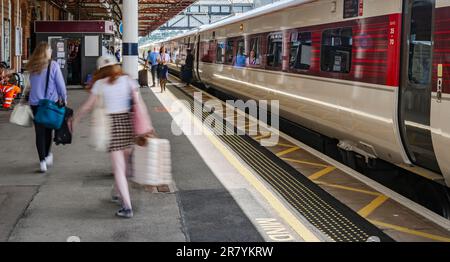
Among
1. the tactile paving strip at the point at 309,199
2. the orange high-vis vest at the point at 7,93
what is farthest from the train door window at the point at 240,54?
the orange high-vis vest at the point at 7,93

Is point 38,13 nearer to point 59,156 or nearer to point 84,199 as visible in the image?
point 59,156

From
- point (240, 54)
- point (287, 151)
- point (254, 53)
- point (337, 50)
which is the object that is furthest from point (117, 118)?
point (240, 54)

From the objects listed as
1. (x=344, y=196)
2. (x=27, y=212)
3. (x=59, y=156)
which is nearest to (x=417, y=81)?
(x=344, y=196)

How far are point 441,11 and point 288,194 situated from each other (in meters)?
2.59

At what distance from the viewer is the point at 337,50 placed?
8.45 meters

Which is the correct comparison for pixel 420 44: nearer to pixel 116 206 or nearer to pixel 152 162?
pixel 152 162

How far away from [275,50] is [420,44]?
229 inches

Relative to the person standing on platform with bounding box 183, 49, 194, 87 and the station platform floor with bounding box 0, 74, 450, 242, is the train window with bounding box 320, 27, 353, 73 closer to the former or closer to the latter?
the station platform floor with bounding box 0, 74, 450, 242

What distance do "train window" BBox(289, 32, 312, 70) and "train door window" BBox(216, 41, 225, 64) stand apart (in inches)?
306

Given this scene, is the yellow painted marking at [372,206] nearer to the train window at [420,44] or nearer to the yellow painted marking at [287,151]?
the train window at [420,44]

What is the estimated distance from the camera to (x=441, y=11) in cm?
557

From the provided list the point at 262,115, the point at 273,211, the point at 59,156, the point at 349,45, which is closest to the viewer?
the point at 273,211

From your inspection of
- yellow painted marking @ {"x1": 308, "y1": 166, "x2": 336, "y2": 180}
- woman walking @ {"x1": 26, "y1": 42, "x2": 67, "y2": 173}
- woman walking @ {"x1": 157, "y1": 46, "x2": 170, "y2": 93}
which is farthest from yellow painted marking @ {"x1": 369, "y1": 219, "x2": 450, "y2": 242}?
woman walking @ {"x1": 157, "y1": 46, "x2": 170, "y2": 93}

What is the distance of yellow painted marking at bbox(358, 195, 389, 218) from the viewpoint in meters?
6.29
